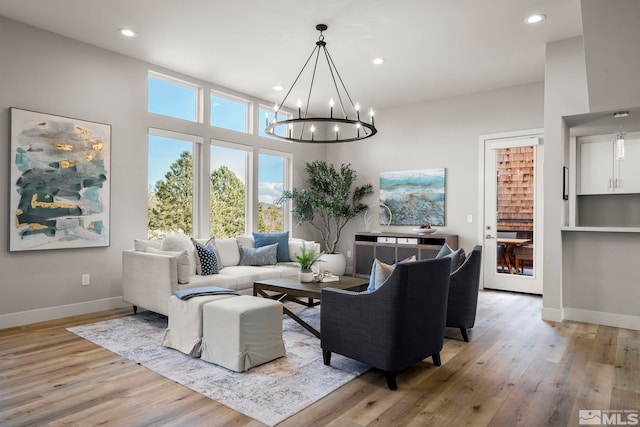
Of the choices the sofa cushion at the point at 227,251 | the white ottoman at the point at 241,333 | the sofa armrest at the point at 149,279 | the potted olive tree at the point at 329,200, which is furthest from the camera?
the potted olive tree at the point at 329,200

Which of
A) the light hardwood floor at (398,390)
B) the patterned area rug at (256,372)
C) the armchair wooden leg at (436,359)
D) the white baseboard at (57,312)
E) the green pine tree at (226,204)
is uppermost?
the green pine tree at (226,204)

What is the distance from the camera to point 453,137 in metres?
6.46

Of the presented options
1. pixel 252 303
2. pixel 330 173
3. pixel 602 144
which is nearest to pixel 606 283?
pixel 602 144

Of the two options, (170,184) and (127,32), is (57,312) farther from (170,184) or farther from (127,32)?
(127,32)

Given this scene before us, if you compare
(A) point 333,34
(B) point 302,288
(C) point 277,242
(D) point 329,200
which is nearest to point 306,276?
(B) point 302,288

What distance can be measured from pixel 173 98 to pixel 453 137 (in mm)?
4239

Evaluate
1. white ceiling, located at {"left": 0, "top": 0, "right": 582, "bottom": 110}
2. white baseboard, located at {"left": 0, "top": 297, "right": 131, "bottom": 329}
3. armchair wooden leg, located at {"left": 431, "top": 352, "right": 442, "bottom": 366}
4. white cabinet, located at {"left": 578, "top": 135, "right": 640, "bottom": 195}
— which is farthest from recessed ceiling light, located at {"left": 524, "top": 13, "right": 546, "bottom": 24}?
white baseboard, located at {"left": 0, "top": 297, "right": 131, "bottom": 329}

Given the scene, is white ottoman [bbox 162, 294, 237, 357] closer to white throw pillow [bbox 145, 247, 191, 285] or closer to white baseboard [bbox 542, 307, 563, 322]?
white throw pillow [bbox 145, 247, 191, 285]

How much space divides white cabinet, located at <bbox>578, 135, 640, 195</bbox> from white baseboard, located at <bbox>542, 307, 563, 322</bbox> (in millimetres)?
1920

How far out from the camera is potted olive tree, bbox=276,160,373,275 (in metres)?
7.03

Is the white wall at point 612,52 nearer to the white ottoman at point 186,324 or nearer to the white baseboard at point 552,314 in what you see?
the white baseboard at point 552,314

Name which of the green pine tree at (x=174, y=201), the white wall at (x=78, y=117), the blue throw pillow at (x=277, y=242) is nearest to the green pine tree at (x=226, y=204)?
the green pine tree at (x=174, y=201)

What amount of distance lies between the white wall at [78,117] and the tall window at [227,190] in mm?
1065

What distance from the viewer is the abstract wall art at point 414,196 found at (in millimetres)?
6594
